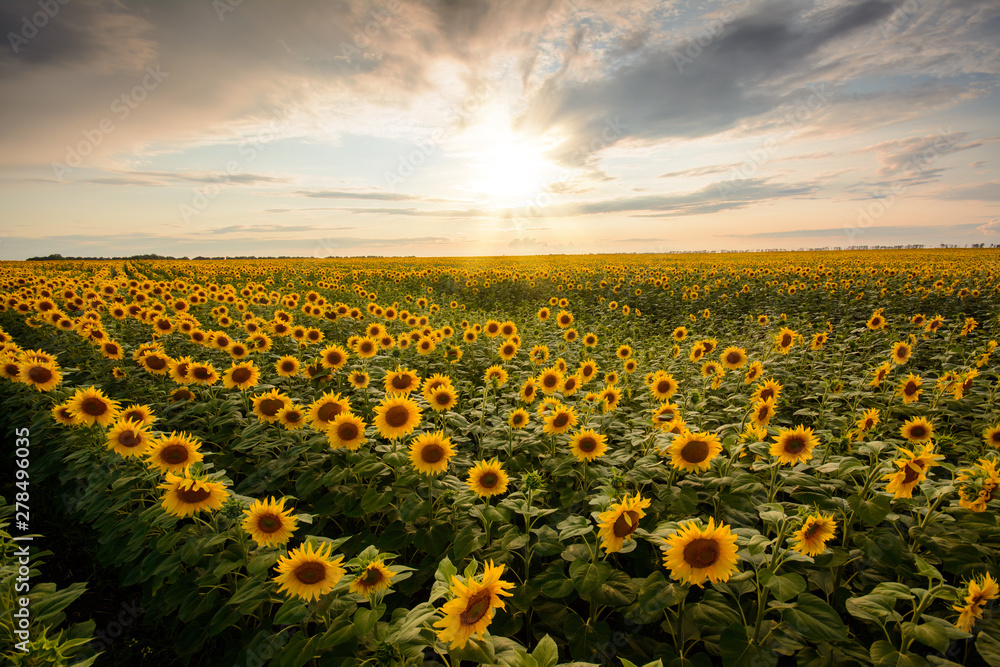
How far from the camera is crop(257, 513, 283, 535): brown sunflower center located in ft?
8.38

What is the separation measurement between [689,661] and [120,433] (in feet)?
13.9

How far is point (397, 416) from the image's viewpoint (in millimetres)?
3680

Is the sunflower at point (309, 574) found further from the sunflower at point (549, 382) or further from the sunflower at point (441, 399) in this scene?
the sunflower at point (549, 382)

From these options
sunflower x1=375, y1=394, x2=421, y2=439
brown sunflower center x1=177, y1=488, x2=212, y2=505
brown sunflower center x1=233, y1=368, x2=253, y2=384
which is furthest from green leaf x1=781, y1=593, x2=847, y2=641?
brown sunflower center x1=233, y1=368, x2=253, y2=384

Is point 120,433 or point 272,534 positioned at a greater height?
point 120,433

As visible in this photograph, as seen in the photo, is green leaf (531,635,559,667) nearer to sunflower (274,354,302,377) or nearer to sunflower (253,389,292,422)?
sunflower (253,389,292,422)

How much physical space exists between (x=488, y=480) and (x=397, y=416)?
40.2 inches

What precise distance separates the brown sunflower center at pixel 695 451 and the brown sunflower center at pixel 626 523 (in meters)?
1.06

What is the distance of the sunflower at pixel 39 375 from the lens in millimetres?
4438

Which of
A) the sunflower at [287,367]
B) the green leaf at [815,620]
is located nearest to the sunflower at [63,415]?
the sunflower at [287,367]

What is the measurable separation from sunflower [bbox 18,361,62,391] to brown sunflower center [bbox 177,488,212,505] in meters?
3.15

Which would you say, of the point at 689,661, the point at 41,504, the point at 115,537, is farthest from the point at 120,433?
the point at 689,661

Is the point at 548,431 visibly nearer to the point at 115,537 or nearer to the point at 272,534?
the point at 272,534

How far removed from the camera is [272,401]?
414 centimetres
